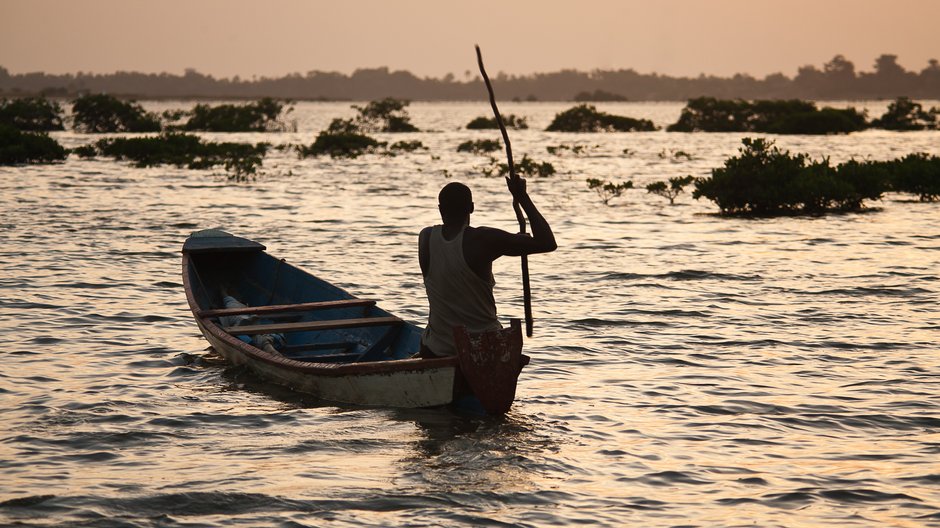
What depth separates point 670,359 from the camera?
464 inches

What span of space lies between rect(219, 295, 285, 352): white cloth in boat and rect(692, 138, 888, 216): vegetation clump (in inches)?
595

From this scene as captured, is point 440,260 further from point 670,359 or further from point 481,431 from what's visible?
point 670,359

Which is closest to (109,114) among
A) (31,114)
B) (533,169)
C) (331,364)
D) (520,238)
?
(31,114)

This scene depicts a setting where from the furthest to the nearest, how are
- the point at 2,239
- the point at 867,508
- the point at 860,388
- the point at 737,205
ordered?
the point at 737,205, the point at 2,239, the point at 860,388, the point at 867,508

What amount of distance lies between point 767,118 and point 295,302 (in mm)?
67336

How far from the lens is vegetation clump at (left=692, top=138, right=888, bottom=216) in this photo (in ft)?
83.7

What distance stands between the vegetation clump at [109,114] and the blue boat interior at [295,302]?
2031 inches

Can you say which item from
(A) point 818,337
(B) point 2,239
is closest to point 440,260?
(A) point 818,337

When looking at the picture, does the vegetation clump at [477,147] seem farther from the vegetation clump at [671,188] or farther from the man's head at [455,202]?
the man's head at [455,202]

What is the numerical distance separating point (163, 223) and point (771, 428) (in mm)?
17977

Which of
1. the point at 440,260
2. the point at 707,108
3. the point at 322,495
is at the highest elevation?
the point at 707,108

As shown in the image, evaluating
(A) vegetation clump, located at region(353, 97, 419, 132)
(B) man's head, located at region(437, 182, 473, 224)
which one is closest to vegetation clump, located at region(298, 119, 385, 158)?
(A) vegetation clump, located at region(353, 97, 419, 132)

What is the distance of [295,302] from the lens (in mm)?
13609

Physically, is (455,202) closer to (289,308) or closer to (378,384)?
(378,384)
